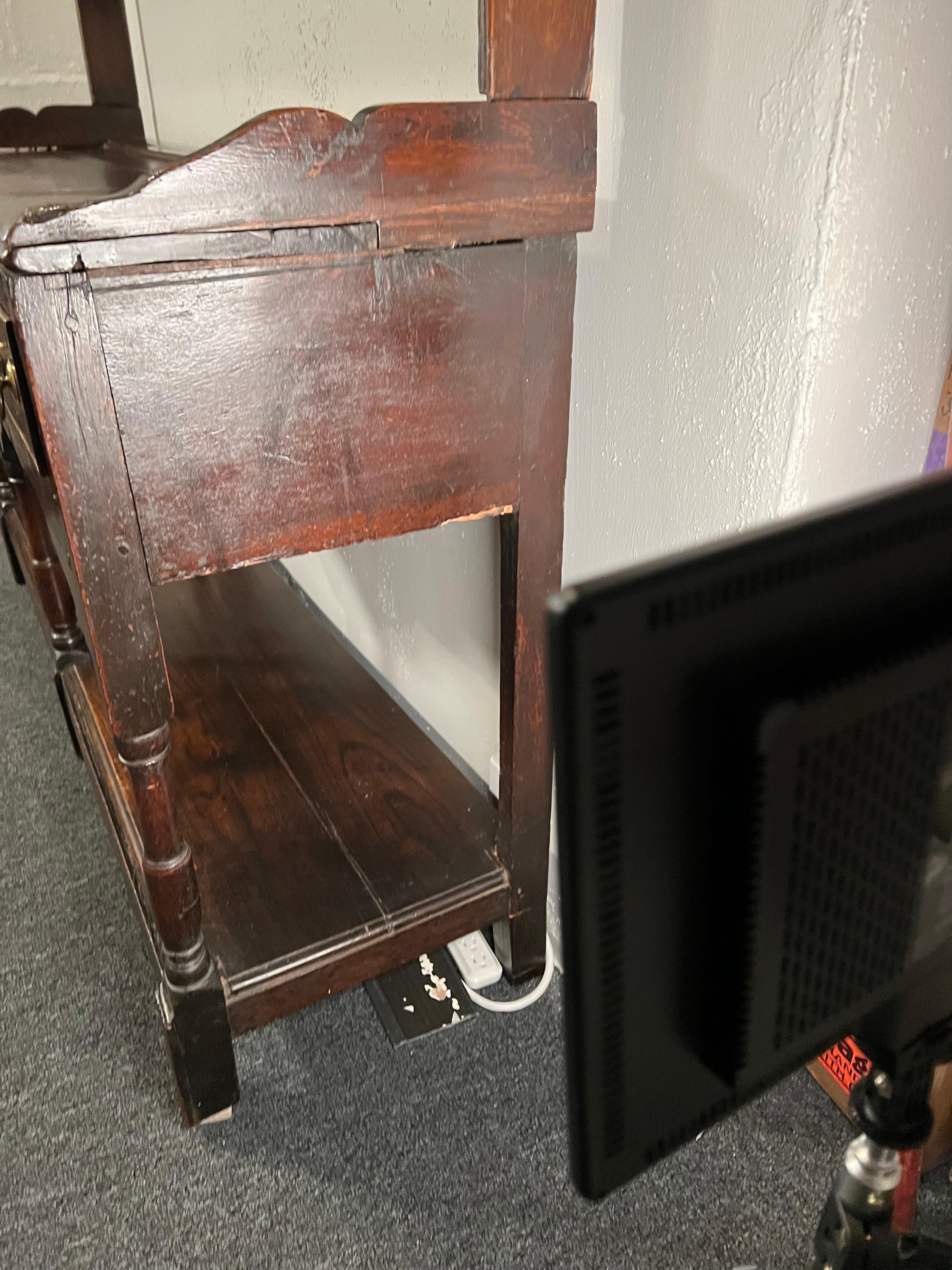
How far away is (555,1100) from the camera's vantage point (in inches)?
44.6

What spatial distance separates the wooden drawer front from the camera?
27.9 inches

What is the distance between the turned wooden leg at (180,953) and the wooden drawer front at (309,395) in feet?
0.69

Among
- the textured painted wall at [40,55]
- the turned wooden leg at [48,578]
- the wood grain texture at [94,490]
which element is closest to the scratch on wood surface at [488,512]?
the wood grain texture at [94,490]

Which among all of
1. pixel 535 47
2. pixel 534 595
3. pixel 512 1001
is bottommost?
pixel 512 1001

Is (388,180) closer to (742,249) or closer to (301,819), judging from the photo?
(742,249)

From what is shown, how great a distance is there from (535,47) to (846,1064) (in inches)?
42.5

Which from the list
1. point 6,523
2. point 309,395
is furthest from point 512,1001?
point 6,523

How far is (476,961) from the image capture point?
128cm

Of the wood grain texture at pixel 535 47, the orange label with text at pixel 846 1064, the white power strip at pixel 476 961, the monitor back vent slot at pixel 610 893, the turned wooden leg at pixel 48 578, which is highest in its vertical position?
the wood grain texture at pixel 535 47

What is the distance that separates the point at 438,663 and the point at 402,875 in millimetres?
382

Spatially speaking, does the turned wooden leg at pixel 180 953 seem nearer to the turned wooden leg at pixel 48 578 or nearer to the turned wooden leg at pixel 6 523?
the turned wooden leg at pixel 48 578

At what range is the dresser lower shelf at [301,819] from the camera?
1.09 metres

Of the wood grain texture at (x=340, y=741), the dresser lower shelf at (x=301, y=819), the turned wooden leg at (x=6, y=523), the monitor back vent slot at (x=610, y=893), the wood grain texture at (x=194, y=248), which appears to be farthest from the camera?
the turned wooden leg at (x=6, y=523)

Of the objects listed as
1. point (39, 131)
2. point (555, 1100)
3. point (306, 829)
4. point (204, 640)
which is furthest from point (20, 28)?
point (555, 1100)
